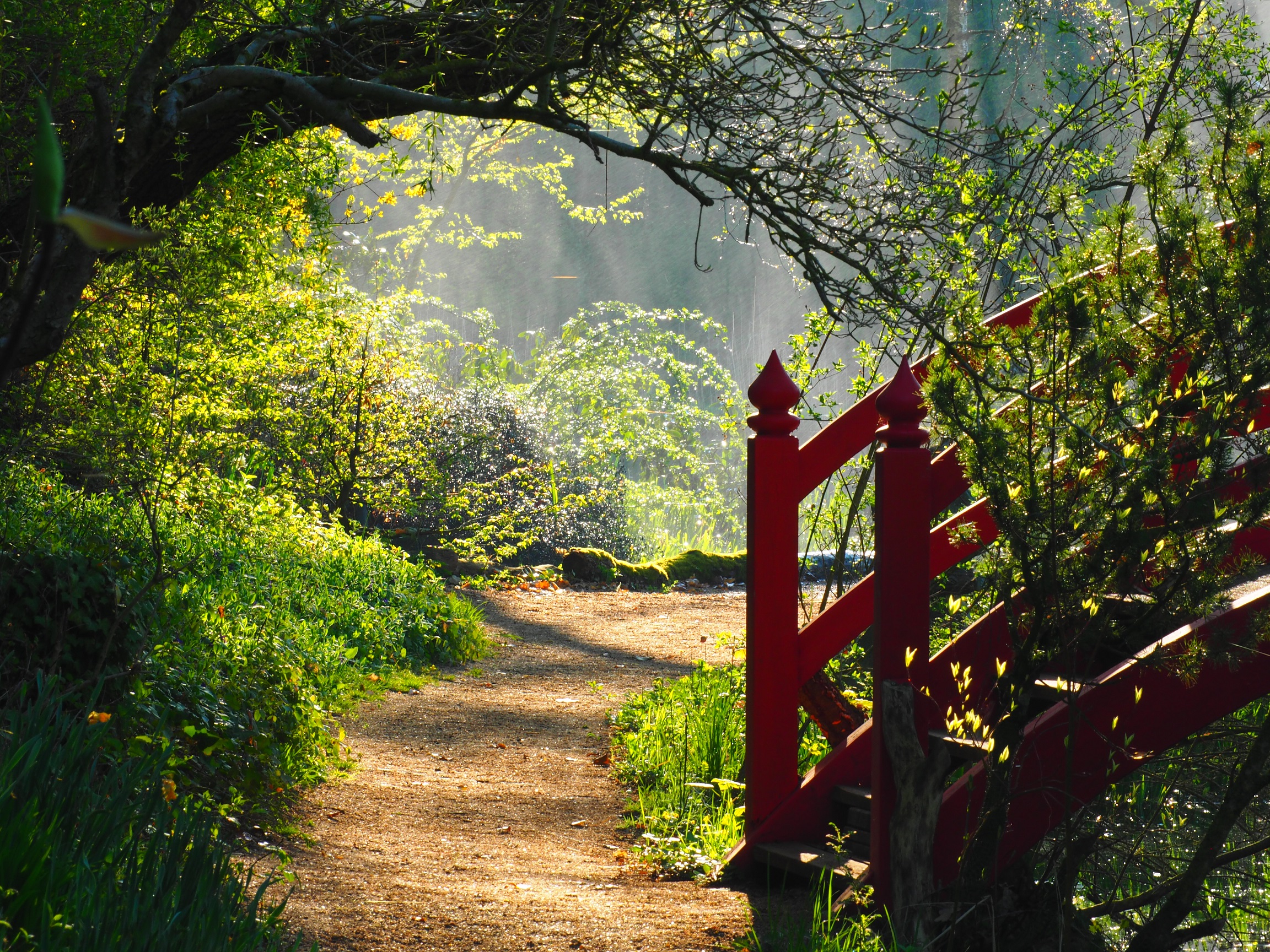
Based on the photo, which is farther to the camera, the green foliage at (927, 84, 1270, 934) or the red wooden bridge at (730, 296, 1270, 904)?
the red wooden bridge at (730, 296, 1270, 904)

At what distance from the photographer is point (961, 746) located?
298cm

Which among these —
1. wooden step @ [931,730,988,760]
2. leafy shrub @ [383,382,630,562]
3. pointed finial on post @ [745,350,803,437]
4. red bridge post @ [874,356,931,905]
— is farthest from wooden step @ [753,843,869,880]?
leafy shrub @ [383,382,630,562]

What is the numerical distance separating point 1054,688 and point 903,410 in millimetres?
966

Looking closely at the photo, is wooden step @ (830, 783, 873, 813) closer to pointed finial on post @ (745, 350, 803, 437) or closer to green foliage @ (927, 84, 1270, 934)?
green foliage @ (927, 84, 1270, 934)

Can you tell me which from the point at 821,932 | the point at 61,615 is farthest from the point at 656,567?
the point at 821,932

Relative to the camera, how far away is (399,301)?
12.0 m

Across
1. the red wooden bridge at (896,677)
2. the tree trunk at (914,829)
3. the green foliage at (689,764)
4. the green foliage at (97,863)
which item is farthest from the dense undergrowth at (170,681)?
the red wooden bridge at (896,677)

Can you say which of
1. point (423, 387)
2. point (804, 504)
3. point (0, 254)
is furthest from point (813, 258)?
point (804, 504)

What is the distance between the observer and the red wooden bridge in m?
3.08

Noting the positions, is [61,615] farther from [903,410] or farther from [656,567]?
[656,567]

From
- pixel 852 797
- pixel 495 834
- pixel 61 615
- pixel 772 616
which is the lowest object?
pixel 495 834

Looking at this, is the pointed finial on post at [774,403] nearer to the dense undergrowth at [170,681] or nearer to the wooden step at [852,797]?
the wooden step at [852,797]

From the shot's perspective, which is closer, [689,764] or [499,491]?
[689,764]

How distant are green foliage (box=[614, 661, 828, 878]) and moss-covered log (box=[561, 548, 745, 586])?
743 centimetres
